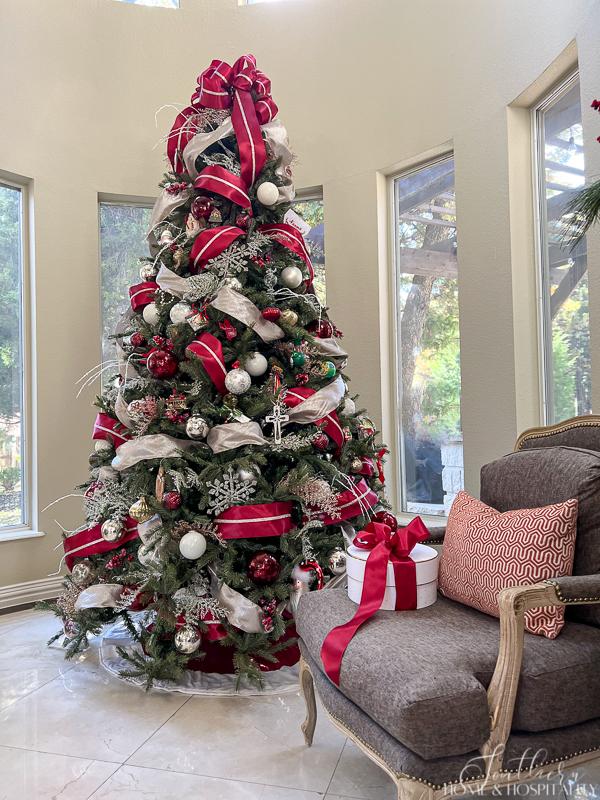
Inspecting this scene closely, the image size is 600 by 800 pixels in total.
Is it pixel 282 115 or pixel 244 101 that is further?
pixel 282 115

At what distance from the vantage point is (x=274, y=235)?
2816mm

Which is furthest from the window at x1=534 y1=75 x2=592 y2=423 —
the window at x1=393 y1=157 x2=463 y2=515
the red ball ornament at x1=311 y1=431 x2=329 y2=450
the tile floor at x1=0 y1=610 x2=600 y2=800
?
the tile floor at x1=0 y1=610 x2=600 y2=800

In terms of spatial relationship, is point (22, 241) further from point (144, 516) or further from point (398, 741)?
point (398, 741)

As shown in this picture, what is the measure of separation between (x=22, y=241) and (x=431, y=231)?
2442 millimetres

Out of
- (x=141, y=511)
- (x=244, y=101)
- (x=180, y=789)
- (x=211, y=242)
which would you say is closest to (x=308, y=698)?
(x=180, y=789)

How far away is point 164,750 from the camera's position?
2.05 m

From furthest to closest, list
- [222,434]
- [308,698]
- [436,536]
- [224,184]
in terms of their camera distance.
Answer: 1. [224,184]
2. [222,434]
3. [436,536]
4. [308,698]

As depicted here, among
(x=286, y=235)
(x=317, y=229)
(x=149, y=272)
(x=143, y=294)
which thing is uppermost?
(x=317, y=229)

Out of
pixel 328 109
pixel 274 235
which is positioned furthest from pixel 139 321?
pixel 328 109

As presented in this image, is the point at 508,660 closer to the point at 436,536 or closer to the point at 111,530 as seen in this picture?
the point at 436,536

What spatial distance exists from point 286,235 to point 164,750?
6.69 ft

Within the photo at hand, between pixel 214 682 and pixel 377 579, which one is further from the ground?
pixel 377 579

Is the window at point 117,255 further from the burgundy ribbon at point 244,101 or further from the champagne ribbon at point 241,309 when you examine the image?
the champagne ribbon at point 241,309

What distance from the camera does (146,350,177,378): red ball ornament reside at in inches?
102
